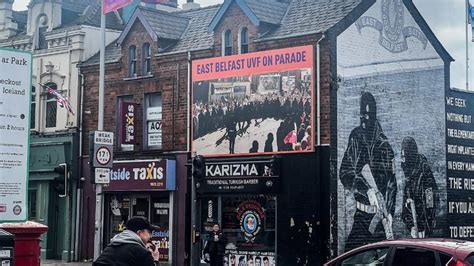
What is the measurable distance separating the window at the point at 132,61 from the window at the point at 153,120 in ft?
3.67

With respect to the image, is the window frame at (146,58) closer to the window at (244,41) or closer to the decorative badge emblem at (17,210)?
the window at (244,41)

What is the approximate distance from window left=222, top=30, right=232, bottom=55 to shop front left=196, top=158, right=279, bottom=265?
3.43m

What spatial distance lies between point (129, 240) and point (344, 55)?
16842mm

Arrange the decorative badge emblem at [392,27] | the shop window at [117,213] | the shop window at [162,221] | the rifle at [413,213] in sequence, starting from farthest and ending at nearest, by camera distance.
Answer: the shop window at [117,213] < the shop window at [162,221] < the rifle at [413,213] < the decorative badge emblem at [392,27]

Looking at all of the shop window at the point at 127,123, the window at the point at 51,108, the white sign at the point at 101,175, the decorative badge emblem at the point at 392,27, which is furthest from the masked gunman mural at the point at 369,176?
the window at the point at 51,108

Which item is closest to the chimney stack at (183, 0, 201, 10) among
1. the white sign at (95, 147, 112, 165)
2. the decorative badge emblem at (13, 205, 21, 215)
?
the white sign at (95, 147, 112, 165)

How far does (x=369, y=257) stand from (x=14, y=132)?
524 cm

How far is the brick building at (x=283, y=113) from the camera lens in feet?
77.7

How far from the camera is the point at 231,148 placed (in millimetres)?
25344

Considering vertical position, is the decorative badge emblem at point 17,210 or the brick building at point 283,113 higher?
the brick building at point 283,113

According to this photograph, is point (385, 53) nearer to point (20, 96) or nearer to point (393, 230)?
point (393, 230)

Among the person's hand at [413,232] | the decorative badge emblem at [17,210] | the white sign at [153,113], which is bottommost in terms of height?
the person's hand at [413,232]

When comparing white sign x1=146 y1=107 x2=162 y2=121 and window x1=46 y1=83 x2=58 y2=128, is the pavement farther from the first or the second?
white sign x1=146 y1=107 x2=162 y2=121

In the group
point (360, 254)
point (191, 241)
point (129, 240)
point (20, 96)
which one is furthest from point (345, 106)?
point (129, 240)
